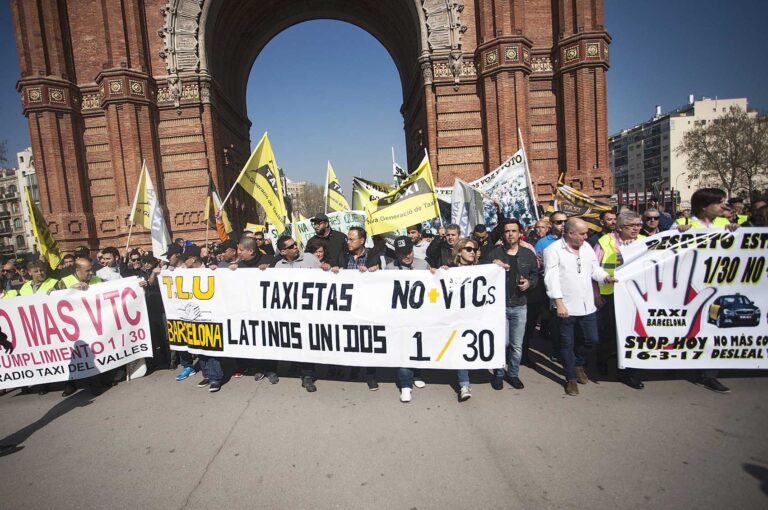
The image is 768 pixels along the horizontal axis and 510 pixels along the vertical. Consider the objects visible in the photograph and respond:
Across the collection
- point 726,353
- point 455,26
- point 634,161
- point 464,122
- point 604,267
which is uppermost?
point 634,161

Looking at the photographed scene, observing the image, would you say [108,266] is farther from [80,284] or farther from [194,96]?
[194,96]

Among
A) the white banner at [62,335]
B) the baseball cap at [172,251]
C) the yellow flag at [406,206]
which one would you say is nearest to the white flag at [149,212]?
the baseball cap at [172,251]

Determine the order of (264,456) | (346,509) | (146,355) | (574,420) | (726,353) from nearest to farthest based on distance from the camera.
A: 1. (346,509)
2. (264,456)
3. (574,420)
4. (726,353)
5. (146,355)

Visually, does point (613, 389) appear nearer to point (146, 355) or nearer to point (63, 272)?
point (146, 355)

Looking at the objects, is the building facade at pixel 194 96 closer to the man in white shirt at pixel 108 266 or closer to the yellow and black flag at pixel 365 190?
the yellow and black flag at pixel 365 190

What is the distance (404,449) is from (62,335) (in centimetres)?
496

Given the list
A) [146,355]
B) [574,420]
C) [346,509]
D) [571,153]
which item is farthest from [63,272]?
[571,153]

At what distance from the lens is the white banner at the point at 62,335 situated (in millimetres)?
5113

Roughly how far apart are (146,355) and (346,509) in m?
4.36

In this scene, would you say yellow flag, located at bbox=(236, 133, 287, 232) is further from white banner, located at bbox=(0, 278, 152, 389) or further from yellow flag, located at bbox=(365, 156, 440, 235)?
white banner, located at bbox=(0, 278, 152, 389)

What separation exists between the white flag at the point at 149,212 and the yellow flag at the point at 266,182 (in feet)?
8.47

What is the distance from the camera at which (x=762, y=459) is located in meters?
3.09

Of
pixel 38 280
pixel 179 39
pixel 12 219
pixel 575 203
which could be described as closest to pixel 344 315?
pixel 38 280

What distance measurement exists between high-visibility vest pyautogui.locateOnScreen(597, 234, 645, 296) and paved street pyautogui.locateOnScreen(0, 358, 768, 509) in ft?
3.77
